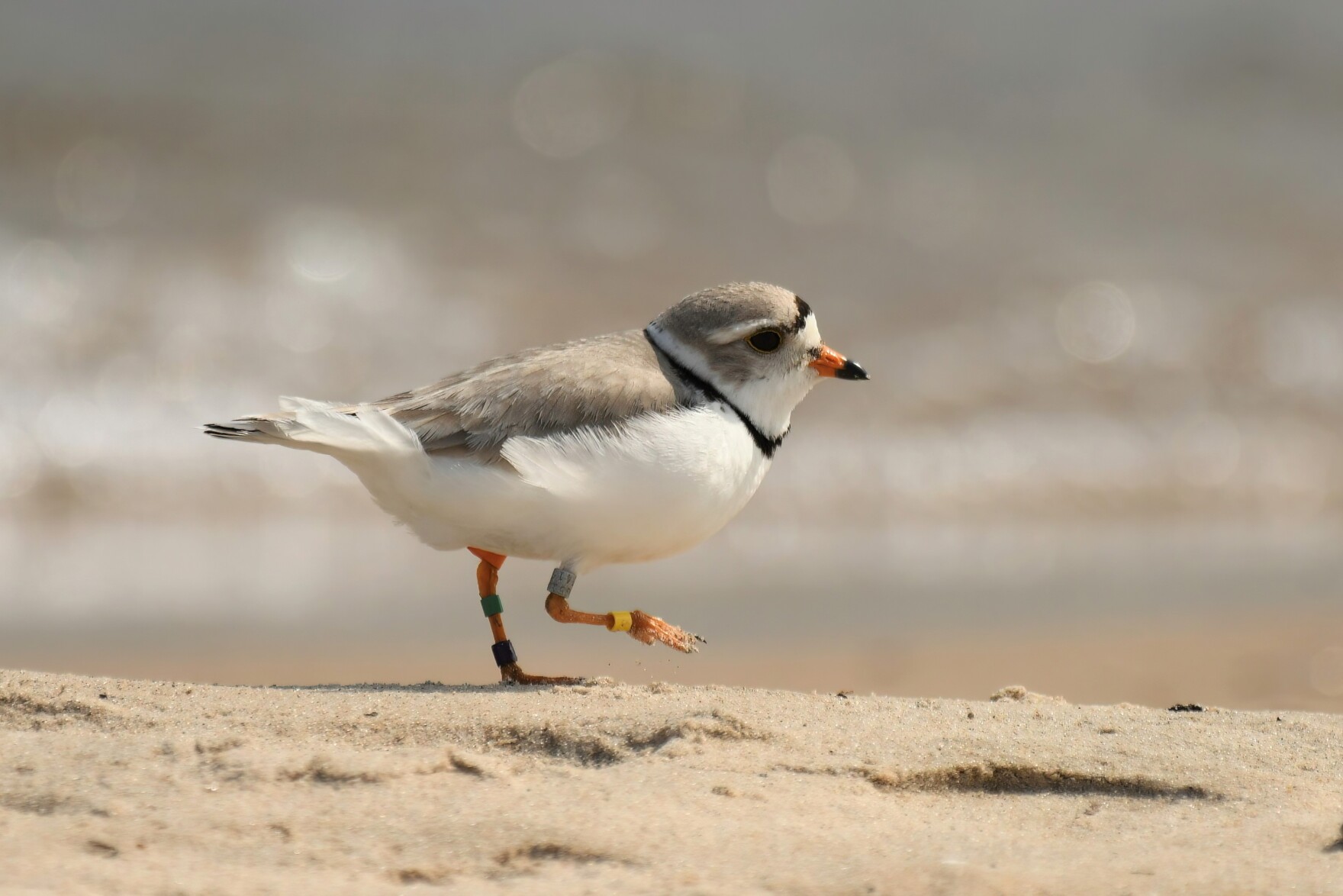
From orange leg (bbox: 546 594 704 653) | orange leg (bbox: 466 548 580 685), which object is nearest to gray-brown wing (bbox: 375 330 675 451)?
orange leg (bbox: 466 548 580 685)

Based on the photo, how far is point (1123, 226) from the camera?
17.9 metres

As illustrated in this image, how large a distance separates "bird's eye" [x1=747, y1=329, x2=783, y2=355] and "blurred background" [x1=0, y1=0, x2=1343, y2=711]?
207cm

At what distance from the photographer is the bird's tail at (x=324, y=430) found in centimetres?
420

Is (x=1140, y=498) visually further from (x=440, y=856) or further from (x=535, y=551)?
(x=440, y=856)

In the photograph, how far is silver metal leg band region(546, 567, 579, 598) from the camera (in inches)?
179

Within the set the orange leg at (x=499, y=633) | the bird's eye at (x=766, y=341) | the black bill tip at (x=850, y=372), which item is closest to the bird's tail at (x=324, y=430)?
the orange leg at (x=499, y=633)

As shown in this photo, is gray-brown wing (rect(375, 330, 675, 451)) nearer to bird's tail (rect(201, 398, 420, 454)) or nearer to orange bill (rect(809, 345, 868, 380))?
bird's tail (rect(201, 398, 420, 454))

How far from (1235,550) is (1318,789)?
754 cm

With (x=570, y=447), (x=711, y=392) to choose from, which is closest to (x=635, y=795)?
(x=570, y=447)

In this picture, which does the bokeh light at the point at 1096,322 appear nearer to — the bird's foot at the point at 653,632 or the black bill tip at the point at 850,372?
the black bill tip at the point at 850,372

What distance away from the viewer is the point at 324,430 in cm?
420

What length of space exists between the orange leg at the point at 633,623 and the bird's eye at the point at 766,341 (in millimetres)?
1035

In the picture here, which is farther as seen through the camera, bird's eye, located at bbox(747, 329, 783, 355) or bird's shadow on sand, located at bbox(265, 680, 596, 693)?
bird's eye, located at bbox(747, 329, 783, 355)

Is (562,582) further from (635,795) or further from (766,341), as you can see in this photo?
(635,795)
